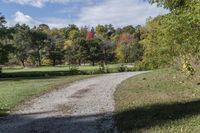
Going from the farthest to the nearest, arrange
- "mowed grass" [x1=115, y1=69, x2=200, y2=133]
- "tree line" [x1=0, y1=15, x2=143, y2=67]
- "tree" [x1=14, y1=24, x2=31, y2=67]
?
"tree" [x1=14, y1=24, x2=31, y2=67]
"tree line" [x1=0, y1=15, x2=143, y2=67]
"mowed grass" [x1=115, y1=69, x2=200, y2=133]

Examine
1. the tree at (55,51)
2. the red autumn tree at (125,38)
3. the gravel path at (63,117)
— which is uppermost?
the red autumn tree at (125,38)

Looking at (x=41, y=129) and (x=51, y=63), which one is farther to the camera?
(x=51, y=63)

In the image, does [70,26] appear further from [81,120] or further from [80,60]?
[81,120]

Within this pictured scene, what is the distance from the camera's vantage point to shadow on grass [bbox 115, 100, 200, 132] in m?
12.0

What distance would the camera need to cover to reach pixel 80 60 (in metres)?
105

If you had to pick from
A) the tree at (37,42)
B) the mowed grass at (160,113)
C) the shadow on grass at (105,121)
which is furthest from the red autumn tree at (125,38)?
the shadow on grass at (105,121)

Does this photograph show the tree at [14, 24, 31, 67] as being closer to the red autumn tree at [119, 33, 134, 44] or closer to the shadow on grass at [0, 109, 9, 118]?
the red autumn tree at [119, 33, 134, 44]

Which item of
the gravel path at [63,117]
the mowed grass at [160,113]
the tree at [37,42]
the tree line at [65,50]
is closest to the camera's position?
the mowed grass at [160,113]

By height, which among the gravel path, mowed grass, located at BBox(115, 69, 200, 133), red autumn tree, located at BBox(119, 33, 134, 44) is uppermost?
red autumn tree, located at BBox(119, 33, 134, 44)

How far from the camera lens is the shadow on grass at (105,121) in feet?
39.6

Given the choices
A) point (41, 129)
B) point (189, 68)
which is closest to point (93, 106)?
point (41, 129)

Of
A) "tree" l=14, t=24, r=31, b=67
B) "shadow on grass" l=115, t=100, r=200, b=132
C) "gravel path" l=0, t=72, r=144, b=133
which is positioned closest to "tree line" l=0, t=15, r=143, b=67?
"tree" l=14, t=24, r=31, b=67

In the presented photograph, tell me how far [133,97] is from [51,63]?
96.6 meters

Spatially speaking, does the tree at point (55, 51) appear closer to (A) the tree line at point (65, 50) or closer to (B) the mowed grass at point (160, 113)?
(A) the tree line at point (65, 50)
